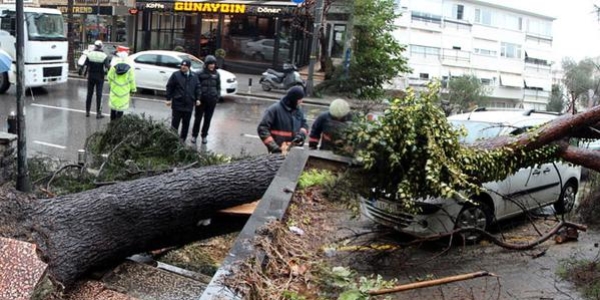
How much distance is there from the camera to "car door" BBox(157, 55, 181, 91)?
18766 mm

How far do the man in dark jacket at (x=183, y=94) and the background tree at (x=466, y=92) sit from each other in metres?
5.02

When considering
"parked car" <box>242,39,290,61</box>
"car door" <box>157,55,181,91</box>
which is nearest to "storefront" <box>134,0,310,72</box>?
A: "parked car" <box>242,39,290,61</box>

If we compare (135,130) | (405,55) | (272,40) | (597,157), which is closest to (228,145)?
(135,130)

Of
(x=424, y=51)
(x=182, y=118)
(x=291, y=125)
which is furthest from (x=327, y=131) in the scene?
(x=182, y=118)

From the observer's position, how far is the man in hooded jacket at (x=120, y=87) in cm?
1223

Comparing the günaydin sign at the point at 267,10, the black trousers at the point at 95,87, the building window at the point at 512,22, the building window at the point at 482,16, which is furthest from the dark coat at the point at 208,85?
the günaydin sign at the point at 267,10

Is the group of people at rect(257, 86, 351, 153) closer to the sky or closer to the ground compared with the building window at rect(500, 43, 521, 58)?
closer to the ground

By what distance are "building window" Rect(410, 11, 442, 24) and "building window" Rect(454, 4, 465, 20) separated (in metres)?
0.24

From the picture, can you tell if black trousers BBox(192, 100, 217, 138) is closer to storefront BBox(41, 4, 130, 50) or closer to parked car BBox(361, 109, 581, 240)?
parked car BBox(361, 109, 581, 240)

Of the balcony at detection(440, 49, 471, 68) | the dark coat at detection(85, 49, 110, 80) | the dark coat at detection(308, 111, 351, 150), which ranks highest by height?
the balcony at detection(440, 49, 471, 68)

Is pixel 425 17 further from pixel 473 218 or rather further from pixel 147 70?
pixel 147 70

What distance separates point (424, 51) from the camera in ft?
24.3

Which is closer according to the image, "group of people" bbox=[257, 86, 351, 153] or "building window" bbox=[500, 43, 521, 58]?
"group of people" bbox=[257, 86, 351, 153]

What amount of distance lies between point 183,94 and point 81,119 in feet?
14.3
